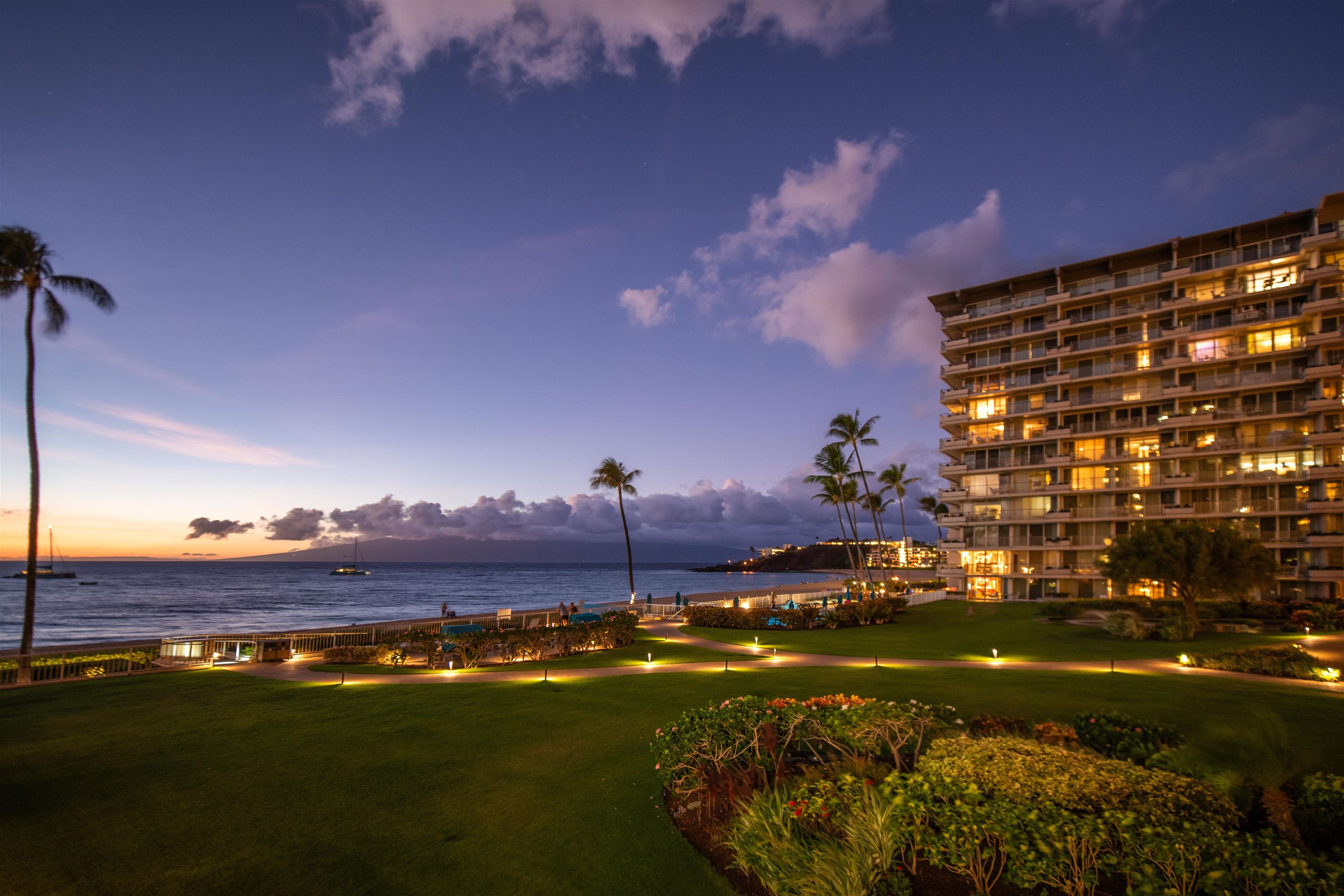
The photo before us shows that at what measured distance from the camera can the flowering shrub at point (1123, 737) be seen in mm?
8914

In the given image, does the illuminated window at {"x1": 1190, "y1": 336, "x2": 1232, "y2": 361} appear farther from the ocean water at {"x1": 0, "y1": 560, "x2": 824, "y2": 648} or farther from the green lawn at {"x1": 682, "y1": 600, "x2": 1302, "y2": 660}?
the ocean water at {"x1": 0, "y1": 560, "x2": 824, "y2": 648}

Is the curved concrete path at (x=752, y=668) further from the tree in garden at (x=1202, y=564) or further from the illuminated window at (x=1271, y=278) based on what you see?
the illuminated window at (x=1271, y=278)

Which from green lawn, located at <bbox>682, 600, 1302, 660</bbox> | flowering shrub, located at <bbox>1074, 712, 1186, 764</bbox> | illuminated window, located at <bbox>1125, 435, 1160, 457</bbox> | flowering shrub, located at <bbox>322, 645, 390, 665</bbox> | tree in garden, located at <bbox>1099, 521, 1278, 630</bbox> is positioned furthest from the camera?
illuminated window, located at <bbox>1125, 435, 1160, 457</bbox>

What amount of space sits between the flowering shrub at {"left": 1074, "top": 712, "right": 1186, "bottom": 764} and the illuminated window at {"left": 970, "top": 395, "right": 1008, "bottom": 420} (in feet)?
155

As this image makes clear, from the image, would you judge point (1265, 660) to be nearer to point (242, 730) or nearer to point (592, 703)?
point (592, 703)

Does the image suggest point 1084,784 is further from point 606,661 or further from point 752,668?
point 606,661

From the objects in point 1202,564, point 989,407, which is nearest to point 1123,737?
point 1202,564

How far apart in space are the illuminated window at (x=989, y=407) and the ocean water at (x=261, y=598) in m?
47.0

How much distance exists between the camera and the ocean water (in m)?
52.9

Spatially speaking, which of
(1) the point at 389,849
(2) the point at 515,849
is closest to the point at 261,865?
(1) the point at 389,849

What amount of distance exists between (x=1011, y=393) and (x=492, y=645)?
47527 millimetres

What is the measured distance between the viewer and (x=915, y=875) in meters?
6.37

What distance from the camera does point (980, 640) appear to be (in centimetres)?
2622

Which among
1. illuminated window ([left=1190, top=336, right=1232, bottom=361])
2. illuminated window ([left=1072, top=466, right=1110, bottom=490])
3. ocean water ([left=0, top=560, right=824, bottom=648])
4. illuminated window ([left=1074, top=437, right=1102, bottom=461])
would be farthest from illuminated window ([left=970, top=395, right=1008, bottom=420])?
ocean water ([left=0, top=560, right=824, bottom=648])
